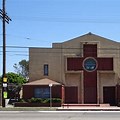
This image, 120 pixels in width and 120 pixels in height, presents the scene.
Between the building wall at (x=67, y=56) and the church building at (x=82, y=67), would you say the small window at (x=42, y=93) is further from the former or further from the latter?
the building wall at (x=67, y=56)

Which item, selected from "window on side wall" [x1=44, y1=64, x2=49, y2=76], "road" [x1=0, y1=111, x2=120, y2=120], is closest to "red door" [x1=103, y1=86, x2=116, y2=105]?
"window on side wall" [x1=44, y1=64, x2=49, y2=76]

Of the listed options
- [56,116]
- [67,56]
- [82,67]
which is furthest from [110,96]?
[56,116]

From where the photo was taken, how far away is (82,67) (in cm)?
5366

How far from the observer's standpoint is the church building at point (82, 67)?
53.6m

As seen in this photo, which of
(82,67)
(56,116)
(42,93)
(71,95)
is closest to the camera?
(56,116)

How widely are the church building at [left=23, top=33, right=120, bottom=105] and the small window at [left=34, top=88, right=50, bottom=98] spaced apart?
85.1 inches

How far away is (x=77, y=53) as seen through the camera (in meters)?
54.0

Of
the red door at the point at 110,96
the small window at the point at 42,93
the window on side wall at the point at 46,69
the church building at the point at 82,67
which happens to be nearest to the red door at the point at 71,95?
the church building at the point at 82,67

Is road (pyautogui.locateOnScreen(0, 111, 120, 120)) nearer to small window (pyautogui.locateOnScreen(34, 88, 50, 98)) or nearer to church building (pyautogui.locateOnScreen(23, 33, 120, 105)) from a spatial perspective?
small window (pyautogui.locateOnScreen(34, 88, 50, 98))

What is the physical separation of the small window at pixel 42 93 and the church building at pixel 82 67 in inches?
85.1

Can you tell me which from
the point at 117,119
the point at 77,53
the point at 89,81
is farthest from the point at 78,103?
the point at 117,119

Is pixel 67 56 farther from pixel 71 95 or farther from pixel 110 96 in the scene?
pixel 110 96

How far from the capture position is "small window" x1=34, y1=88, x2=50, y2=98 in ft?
170

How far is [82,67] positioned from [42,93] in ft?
21.4
